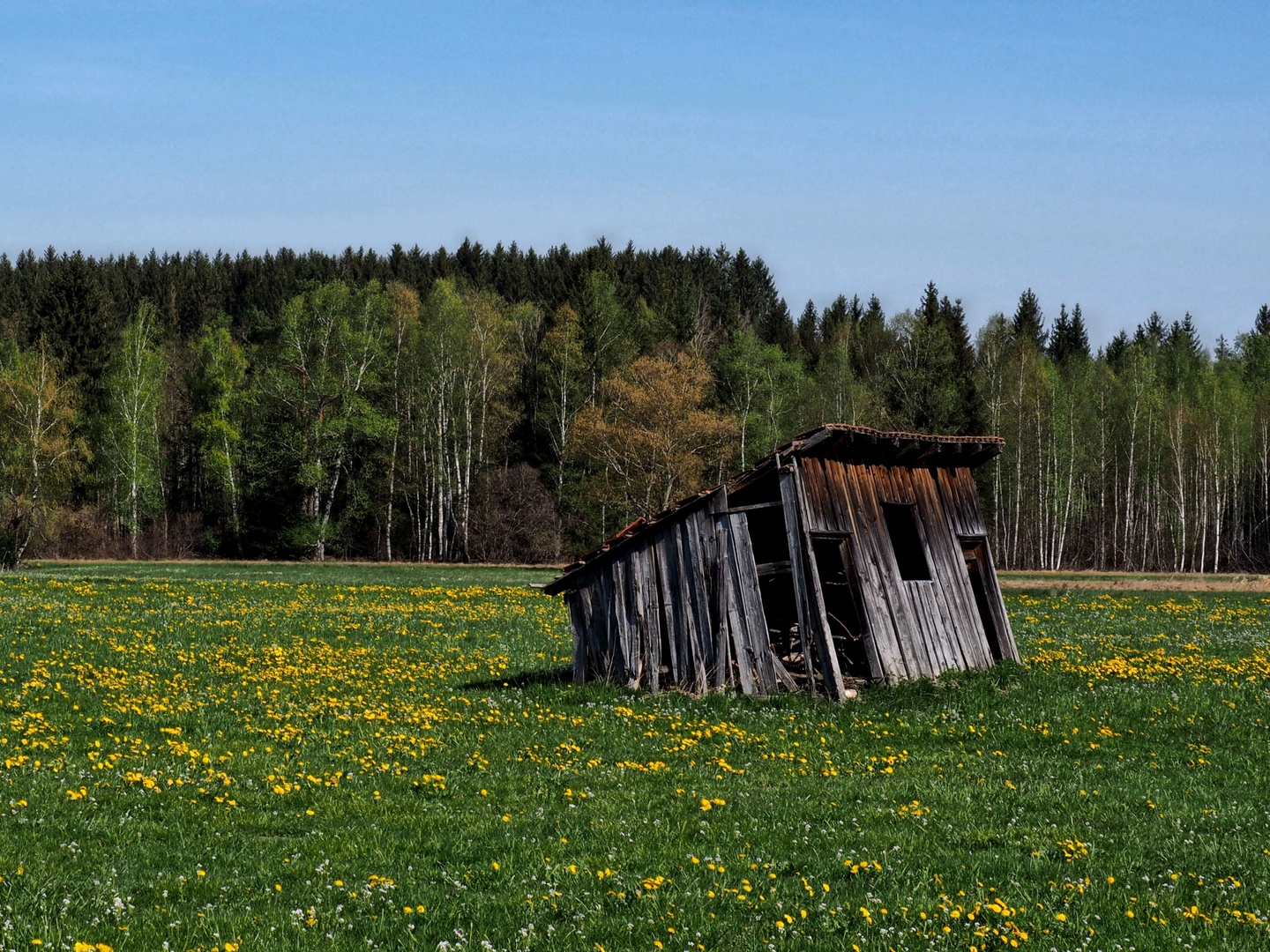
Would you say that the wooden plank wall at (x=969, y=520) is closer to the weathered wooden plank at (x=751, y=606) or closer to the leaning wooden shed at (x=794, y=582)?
the leaning wooden shed at (x=794, y=582)

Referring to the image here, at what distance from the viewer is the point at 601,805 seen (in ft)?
39.5

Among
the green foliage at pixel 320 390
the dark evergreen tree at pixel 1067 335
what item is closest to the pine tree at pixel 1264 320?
the dark evergreen tree at pixel 1067 335

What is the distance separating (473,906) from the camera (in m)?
8.50

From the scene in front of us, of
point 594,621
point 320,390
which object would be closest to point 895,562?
point 594,621

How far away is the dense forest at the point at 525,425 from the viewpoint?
7212 centimetres

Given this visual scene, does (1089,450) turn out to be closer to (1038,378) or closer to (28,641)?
(1038,378)

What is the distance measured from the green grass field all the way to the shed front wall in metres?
0.79

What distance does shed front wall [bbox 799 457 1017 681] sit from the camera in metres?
19.2

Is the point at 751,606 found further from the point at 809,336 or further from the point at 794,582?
the point at 809,336

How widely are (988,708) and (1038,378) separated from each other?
70036 mm

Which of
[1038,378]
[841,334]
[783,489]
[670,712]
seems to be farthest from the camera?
[841,334]

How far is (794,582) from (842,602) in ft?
17.5

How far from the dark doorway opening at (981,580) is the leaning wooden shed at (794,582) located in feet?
2.07

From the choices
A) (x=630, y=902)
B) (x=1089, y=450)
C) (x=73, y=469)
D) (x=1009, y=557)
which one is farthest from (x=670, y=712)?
(x=1089, y=450)
